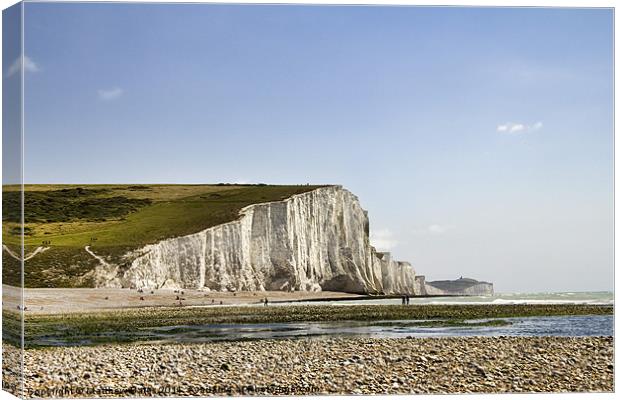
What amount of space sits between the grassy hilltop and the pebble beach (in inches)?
73.2

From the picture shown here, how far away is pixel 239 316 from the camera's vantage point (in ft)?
60.2

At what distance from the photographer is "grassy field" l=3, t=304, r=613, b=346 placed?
16.7 meters

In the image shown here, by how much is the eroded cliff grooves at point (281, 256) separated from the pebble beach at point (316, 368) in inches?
138

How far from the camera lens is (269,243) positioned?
74.1ft

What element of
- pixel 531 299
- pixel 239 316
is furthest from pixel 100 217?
pixel 531 299

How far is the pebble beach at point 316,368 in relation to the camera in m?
15.4

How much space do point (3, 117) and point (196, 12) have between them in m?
3.80

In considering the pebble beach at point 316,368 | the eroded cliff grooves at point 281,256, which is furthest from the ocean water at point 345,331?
the eroded cliff grooves at point 281,256

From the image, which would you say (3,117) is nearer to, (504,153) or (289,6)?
(289,6)

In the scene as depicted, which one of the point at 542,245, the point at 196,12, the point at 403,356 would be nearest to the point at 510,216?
the point at 542,245

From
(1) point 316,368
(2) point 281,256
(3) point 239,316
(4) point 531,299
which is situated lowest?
(1) point 316,368

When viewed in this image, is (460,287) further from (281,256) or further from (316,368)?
(281,256)

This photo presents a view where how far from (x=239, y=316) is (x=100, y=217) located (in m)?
3.91

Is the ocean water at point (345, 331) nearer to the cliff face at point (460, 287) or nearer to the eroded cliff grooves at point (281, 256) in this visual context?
the cliff face at point (460, 287)
